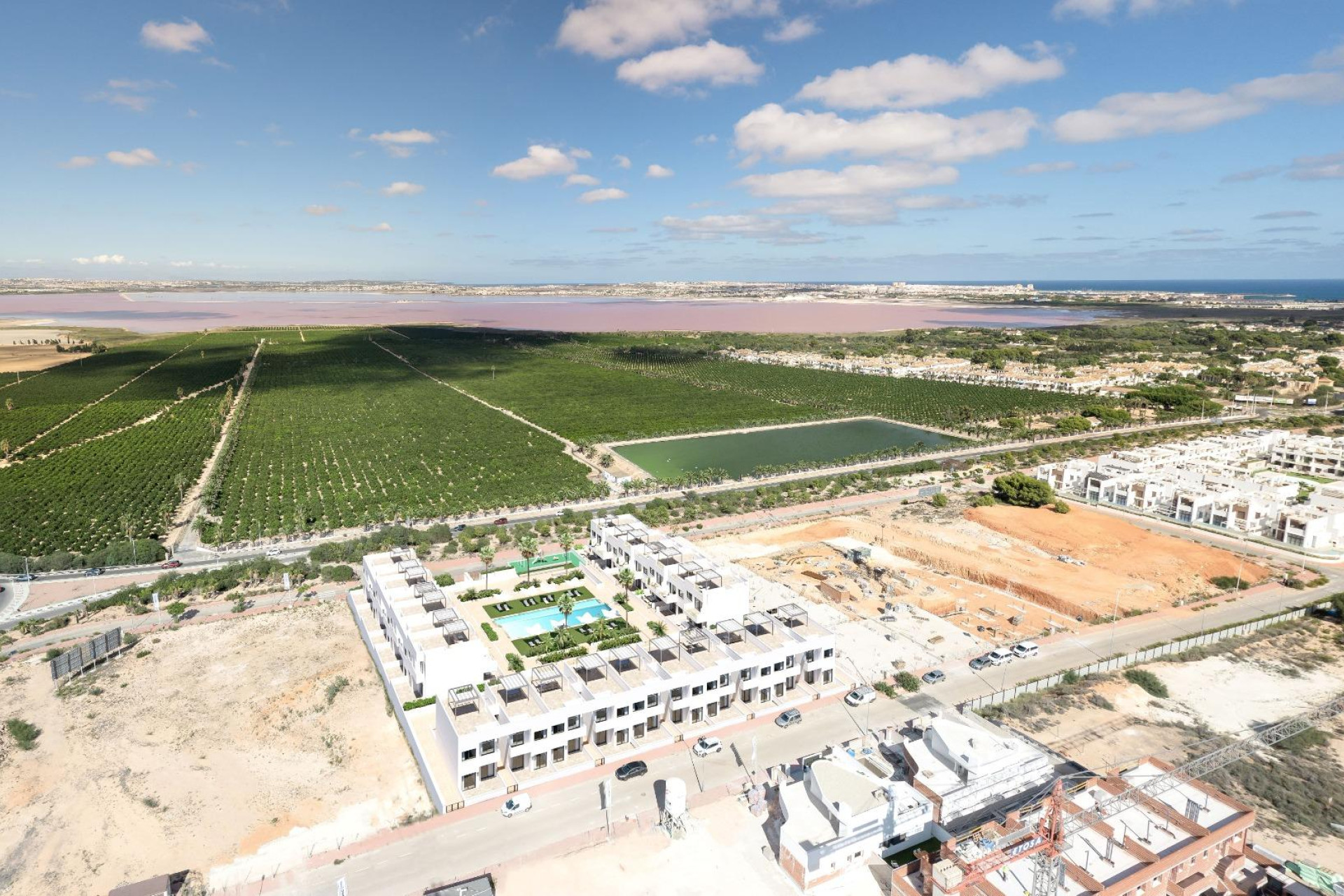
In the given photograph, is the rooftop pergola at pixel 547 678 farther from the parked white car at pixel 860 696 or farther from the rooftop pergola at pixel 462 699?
the parked white car at pixel 860 696

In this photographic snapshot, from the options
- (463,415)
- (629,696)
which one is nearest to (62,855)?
(629,696)

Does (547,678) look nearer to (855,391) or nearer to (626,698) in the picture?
(626,698)

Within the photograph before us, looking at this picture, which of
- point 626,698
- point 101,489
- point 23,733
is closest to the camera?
point 23,733

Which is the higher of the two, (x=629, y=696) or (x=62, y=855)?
(x=629, y=696)

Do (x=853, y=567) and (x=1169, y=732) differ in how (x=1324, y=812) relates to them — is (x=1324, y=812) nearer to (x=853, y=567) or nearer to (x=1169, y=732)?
(x=1169, y=732)

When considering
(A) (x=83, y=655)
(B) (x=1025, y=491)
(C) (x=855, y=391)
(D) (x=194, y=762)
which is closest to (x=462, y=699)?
(D) (x=194, y=762)

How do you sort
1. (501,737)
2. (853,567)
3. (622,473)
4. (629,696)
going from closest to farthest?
(501,737), (629,696), (853,567), (622,473)
